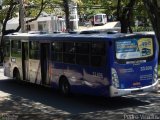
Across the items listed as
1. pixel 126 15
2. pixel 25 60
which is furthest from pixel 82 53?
pixel 126 15

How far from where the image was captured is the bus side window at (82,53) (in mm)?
15641

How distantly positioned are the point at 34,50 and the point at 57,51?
6.99 ft

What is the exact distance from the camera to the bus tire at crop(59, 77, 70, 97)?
1711cm

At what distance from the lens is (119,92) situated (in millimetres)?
14312

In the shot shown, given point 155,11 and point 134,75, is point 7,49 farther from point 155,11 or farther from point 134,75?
point 134,75

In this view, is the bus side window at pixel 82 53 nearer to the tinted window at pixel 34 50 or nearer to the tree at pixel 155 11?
the tree at pixel 155 11

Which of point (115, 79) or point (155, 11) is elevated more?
point (155, 11)

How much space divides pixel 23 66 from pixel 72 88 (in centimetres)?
493

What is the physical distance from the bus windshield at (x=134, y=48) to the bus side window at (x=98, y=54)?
45 centimetres

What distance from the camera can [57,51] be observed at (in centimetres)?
1788

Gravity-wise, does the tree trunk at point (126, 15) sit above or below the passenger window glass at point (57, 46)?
above

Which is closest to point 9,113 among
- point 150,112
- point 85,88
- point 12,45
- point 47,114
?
point 47,114

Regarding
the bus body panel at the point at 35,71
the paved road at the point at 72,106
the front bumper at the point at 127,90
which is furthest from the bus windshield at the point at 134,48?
the bus body panel at the point at 35,71

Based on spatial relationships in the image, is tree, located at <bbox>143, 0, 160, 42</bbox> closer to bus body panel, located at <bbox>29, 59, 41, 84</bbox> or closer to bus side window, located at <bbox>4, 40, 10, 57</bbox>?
bus body panel, located at <bbox>29, 59, 41, 84</bbox>
